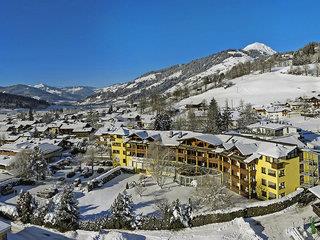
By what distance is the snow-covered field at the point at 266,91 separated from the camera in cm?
16762

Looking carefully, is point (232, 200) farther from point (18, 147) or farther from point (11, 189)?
point (18, 147)

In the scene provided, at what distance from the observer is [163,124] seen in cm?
10794

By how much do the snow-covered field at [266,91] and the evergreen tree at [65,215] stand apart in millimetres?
127274

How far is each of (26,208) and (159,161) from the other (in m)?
24.3

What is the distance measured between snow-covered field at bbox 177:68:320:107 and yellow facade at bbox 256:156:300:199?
366ft

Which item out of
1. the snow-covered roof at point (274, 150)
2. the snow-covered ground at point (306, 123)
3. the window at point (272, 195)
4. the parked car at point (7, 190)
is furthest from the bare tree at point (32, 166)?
the snow-covered ground at point (306, 123)

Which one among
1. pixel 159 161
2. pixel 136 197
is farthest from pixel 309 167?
pixel 136 197

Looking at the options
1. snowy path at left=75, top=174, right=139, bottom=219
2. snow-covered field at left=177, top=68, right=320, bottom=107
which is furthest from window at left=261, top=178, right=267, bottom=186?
snow-covered field at left=177, top=68, right=320, bottom=107

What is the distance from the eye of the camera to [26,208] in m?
45.9

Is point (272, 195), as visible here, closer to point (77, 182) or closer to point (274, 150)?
point (274, 150)

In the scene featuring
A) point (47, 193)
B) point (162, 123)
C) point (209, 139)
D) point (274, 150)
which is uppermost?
point (274, 150)

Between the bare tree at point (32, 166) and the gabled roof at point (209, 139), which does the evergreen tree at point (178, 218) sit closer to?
the gabled roof at point (209, 139)

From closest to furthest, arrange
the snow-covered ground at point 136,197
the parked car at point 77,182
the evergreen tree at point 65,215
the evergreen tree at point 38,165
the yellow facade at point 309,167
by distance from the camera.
→ 1. the evergreen tree at point 65,215
2. the yellow facade at point 309,167
3. the snow-covered ground at point 136,197
4. the parked car at point 77,182
5. the evergreen tree at point 38,165

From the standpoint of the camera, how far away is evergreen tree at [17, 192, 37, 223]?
150 feet
